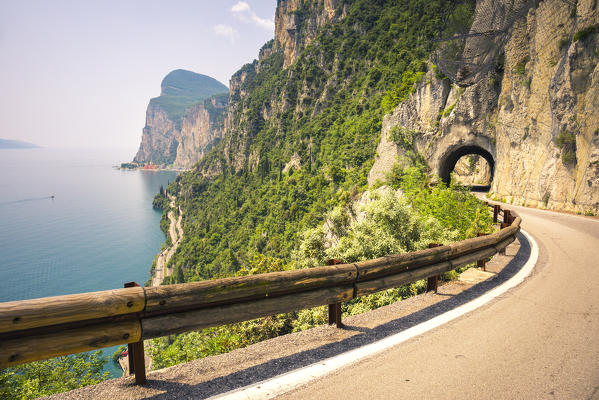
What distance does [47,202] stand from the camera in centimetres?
18875

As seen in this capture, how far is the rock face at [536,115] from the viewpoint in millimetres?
15000

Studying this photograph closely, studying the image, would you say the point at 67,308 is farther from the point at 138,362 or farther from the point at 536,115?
the point at 536,115

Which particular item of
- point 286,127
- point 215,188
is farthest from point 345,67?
point 215,188

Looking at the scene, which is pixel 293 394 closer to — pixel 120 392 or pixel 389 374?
pixel 389 374

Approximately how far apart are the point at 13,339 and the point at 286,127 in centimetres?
11861

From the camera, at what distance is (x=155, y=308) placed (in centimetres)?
246

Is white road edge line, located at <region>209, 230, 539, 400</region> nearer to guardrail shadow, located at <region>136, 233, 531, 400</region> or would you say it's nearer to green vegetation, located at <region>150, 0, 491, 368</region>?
guardrail shadow, located at <region>136, 233, 531, 400</region>

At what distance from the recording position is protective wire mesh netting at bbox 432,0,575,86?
20.8m

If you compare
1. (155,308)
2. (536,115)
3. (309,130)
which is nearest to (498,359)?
(155,308)

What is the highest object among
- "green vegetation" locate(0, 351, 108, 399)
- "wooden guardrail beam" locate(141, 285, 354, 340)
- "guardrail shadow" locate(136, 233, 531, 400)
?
"wooden guardrail beam" locate(141, 285, 354, 340)

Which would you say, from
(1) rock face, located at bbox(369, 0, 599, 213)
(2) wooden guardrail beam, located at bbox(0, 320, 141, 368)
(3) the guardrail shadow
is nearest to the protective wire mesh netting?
(1) rock face, located at bbox(369, 0, 599, 213)

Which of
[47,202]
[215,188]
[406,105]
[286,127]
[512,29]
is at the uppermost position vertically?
[286,127]

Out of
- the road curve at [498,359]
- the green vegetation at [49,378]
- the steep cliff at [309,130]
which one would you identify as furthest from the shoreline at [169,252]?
the road curve at [498,359]

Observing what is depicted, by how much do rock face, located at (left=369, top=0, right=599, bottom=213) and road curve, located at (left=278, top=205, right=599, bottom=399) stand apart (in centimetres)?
1467
